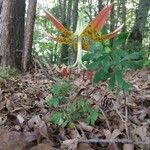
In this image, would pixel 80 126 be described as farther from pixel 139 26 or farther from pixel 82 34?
pixel 139 26

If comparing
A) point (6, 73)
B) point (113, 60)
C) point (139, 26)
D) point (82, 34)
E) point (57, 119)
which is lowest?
point (57, 119)

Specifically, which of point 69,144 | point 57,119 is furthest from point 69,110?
point 69,144

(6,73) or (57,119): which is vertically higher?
(6,73)

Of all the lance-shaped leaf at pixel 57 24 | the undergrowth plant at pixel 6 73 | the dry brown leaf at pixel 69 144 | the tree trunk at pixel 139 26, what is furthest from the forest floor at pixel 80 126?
the tree trunk at pixel 139 26

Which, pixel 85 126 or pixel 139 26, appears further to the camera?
pixel 139 26

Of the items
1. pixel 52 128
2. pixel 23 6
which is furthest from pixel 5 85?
pixel 23 6

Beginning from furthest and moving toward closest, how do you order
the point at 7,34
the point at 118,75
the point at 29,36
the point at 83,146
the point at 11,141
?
the point at 29,36 < the point at 7,34 < the point at 83,146 < the point at 118,75 < the point at 11,141

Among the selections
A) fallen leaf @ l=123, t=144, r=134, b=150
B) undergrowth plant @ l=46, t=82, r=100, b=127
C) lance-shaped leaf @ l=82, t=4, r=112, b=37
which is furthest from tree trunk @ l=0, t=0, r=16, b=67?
fallen leaf @ l=123, t=144, r=134, b=150

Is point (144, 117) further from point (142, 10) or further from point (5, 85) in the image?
point (142, 10)
